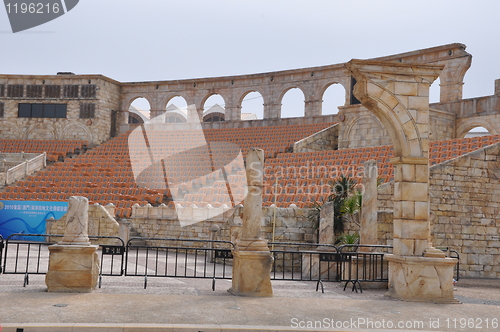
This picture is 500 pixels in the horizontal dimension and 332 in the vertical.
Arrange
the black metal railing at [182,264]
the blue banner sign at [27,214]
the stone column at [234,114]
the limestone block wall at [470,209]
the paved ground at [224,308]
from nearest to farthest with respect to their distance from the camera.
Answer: the paved ground at [224,308] → the black metal railing at [182,264] → the limestone block wall at [470,209] → the blue banner sign at [27,214] → the stone column at [234,114]

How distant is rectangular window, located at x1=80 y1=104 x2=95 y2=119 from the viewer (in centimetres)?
3189

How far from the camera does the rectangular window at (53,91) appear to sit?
1268 inches

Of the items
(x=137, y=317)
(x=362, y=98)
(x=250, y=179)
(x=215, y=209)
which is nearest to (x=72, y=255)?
(x=137, y=317)

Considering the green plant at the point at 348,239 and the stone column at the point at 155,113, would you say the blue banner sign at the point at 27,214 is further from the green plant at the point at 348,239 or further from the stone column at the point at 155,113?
the stone column at the point at 155,113

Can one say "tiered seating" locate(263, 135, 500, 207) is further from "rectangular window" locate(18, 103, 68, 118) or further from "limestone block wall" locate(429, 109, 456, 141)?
"rectangular window" locate(18, 103, 68, 118)

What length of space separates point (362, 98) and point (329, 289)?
3.92 meters

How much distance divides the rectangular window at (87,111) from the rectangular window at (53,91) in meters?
1.80

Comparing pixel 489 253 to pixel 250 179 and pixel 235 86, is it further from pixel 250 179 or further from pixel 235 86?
pixel 235 86

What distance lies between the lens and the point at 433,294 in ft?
28.5

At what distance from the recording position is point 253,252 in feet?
29.1

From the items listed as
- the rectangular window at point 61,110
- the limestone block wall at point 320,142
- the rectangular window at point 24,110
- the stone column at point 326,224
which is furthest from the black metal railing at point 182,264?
the rectangular window at point 24,110

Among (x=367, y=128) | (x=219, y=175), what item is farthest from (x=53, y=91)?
(x=367, y=128)

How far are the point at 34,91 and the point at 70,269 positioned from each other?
87.5 ft

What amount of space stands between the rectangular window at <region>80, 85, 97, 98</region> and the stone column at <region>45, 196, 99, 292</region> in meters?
24.7
